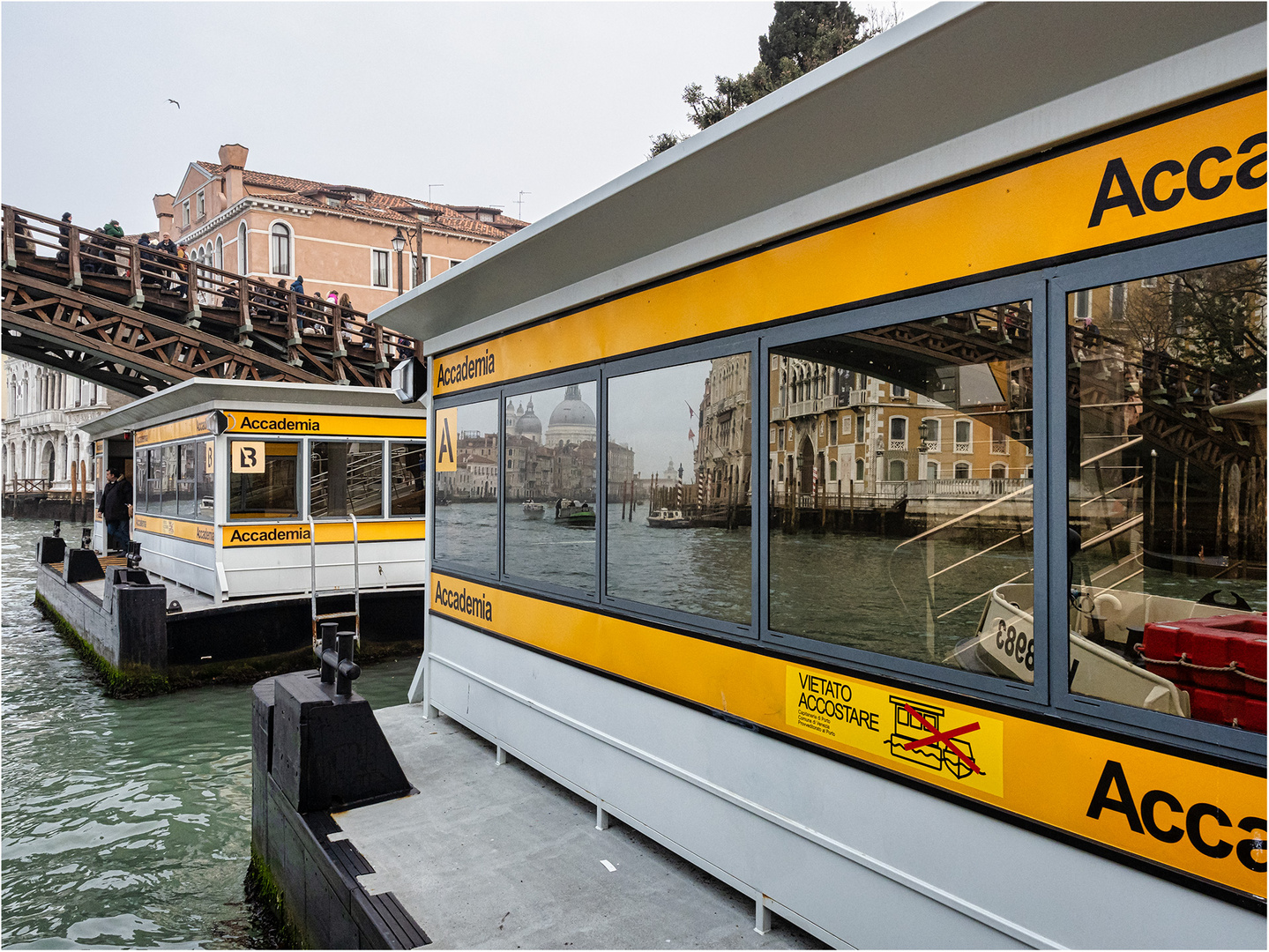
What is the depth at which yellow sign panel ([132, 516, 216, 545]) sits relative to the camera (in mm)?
12109

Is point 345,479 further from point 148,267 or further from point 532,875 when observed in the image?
point 148,267

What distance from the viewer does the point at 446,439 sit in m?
6.50

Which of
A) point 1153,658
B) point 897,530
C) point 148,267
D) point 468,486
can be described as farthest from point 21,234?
point 1153,658

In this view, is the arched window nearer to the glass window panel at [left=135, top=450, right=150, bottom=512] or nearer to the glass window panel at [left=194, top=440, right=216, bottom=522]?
the glass window panel at [left=135, top=450, right=150, bottom=512]

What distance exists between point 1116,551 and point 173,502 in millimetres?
13828

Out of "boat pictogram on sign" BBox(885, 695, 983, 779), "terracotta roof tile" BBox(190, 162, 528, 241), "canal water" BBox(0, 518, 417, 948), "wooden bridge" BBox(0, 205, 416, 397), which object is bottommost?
"canal water" BBox(0, 518, 417, 948)

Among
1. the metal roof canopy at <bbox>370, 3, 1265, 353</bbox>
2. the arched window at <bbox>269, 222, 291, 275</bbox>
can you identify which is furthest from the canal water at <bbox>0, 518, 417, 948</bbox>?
the arched window at <bbox>269, 222, 291, 275</bbox>

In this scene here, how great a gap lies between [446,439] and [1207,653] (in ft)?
16.5

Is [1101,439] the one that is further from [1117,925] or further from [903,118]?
[1117,925]

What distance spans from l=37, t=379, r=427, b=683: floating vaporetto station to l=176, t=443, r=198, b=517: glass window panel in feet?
0.13

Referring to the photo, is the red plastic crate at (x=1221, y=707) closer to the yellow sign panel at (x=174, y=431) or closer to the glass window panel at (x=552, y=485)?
the glass window panel at (x=552, y=485)

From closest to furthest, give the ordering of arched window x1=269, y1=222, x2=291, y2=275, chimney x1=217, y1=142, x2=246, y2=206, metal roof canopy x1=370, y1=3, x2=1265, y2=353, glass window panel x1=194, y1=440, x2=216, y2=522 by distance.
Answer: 1. metal roof canopy x1=370, y1=3, x2=1265, y2=353
2. glass window panel x1=194, y1=440, x2=216, y2=522
3. arched window x1=269, y1=222, x2=291, y2=275
4. chimney x1=217, y1=142, x2=246, y2=206

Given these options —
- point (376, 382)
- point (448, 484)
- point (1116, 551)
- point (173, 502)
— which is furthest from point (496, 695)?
point (376, 382)

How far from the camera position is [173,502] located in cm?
1382
